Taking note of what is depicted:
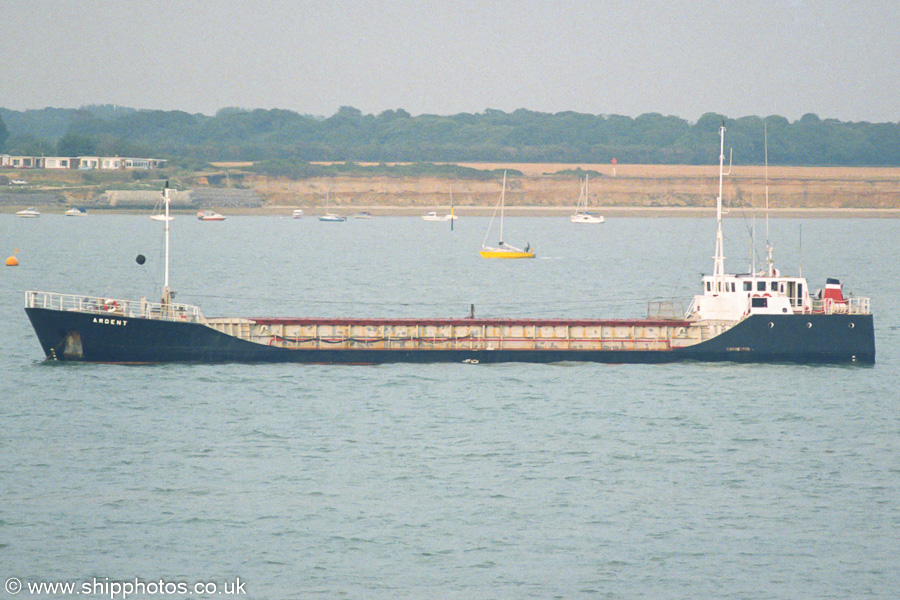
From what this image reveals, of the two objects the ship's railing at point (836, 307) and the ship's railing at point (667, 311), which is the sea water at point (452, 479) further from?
the ship's railing at point (836, 307)

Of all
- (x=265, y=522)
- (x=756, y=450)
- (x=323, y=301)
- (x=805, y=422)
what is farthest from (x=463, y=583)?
(x=323, y=301)

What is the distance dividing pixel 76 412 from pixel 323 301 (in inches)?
1576

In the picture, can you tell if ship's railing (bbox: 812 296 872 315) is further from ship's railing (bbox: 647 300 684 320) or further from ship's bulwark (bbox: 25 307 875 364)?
ship's railing (bbox: 647 300 684 320)

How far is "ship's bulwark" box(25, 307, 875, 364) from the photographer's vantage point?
173ft

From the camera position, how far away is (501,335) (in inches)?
2213

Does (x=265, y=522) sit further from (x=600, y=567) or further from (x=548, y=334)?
(x=548, y=334)

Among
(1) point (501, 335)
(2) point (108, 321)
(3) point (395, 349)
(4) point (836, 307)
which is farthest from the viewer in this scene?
(1) point (501, 335)
